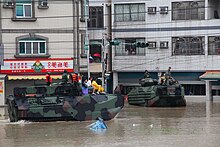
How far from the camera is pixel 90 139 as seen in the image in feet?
51.1

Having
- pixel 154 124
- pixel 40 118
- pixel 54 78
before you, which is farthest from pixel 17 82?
pixel 154 124

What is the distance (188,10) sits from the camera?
40.8 metres

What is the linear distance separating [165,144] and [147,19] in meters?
28.2

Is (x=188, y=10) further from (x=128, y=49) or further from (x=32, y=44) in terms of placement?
(x=32, y=44)

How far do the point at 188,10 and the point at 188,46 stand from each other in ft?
9.46

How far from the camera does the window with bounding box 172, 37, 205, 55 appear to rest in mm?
40344

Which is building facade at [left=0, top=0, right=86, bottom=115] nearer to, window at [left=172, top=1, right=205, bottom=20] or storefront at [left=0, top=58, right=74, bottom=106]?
storefront at [left=0, top=58, right=74, bottom=106]

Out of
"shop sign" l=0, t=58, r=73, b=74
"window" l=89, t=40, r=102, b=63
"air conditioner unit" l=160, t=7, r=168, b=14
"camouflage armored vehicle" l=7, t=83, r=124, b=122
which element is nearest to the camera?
"camouflage armored vehicle" l=7, t=83, r=124, b=122

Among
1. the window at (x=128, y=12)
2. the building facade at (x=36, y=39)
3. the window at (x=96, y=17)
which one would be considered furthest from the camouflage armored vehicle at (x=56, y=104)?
the window at (x=96, y=17)

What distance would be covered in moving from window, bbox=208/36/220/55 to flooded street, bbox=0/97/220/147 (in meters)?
18.2

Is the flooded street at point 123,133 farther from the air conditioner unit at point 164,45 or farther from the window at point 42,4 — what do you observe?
the air conditioner unit at point 164,45

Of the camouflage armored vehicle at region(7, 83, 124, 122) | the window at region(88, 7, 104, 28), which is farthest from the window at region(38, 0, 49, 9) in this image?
the camouflage armored vehicle at region(7, 83, 124, 122)

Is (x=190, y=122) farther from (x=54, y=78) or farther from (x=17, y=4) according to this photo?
(x=17, y=4)

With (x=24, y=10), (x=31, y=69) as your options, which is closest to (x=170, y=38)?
(x=31, y=69)
